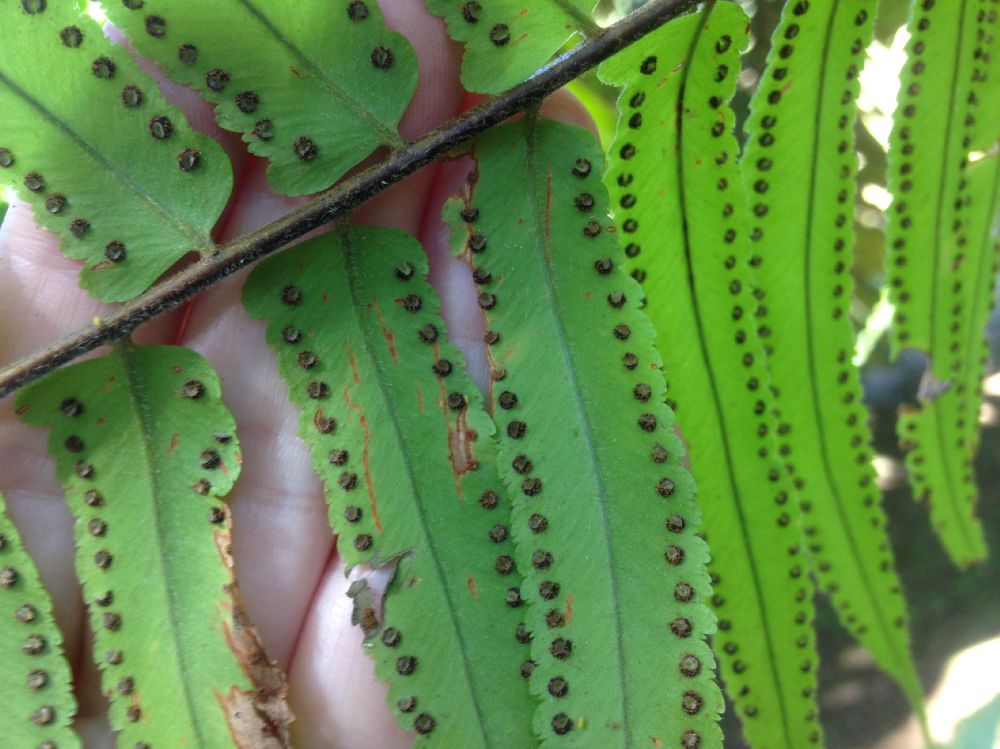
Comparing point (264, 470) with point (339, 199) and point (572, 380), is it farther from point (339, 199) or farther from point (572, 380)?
point (572, 380)

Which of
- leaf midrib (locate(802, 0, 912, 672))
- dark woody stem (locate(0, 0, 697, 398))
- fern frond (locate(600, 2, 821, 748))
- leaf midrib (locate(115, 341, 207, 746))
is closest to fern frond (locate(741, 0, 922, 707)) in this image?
leaf midrib (locate(802, 0, 912, 672))

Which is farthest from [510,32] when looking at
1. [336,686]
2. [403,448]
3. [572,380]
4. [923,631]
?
[923,631]

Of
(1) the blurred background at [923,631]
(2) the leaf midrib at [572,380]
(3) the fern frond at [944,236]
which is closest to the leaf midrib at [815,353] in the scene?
(3) the fern frond at [944,236]

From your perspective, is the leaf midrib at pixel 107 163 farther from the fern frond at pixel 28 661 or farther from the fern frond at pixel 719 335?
the fern frond at pixel 719 335

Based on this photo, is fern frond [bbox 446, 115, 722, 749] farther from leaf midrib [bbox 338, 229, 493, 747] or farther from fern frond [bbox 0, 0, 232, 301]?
fern frond [bbox 0, 0, 232, 301]

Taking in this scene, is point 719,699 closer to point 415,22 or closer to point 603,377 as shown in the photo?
point 603,377

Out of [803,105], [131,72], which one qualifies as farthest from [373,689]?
[803,105]
